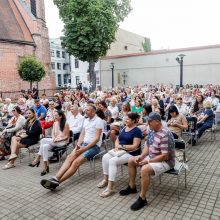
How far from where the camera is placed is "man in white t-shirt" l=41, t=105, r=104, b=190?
212 inches

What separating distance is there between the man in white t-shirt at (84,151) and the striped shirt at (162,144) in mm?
1555

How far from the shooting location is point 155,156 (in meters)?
4.79

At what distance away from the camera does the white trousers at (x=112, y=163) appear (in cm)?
507

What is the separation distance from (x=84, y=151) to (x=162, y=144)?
196 cm

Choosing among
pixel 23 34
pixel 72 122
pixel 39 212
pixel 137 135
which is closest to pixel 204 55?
pixel 23 34

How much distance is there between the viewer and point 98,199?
4992 mm

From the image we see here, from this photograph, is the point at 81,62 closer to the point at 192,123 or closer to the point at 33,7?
the point at 33,7

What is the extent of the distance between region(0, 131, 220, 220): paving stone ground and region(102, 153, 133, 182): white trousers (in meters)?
0.41

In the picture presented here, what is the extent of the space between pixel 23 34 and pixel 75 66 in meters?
16.9

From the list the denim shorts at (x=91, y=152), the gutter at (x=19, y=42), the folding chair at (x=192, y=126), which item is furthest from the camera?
the gutter at (x=19, y=42)

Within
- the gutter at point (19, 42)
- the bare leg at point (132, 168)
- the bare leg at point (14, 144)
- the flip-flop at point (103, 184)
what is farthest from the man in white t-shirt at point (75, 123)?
the gutter at point (19, 42)

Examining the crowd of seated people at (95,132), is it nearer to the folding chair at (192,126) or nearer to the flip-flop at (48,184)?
the flip-flop at (48,184)

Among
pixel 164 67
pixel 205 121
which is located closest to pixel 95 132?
pixel 205 121

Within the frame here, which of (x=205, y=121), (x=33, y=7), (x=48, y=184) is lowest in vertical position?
(x=48, y=184)
